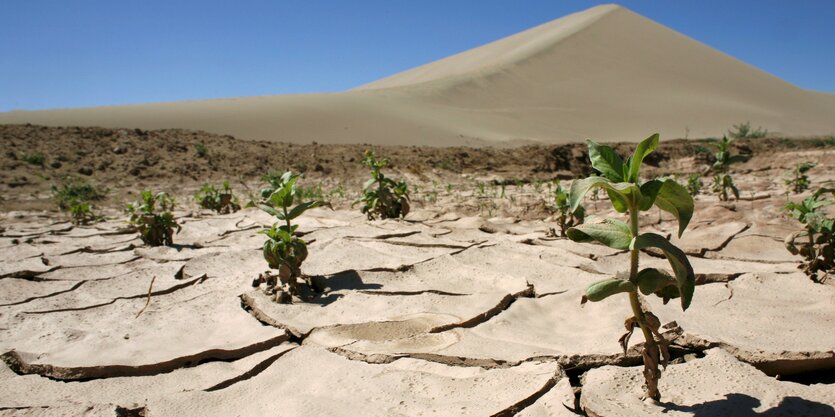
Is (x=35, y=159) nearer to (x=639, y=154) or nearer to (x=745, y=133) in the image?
(x=639, y=154)

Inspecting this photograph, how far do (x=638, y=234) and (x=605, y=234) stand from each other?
0.27 ft

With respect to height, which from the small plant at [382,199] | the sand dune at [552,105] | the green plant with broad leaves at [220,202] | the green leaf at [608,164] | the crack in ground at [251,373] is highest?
the sand dune at [552,105]

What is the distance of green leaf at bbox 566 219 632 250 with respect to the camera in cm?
143

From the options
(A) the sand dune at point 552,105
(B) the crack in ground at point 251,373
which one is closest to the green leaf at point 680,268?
(B) the crack in ground at point 251,373

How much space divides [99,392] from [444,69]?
52195 millimetres

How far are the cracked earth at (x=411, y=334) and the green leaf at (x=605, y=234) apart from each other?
1.53ft

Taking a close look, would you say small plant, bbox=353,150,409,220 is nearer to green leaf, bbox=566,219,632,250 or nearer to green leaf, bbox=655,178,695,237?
green leaf, bbox=566,219,632,250

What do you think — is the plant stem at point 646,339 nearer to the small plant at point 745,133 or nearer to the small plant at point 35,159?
the small plant at point 35,159

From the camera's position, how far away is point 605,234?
1453 millimetres

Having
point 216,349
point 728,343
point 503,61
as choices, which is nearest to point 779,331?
point 728,343

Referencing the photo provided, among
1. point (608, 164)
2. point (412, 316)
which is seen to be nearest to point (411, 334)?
point (412, 316)

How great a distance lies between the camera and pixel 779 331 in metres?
2.06

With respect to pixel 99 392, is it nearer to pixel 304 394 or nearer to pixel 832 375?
pixel 304 394

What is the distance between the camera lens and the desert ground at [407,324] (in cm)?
172
